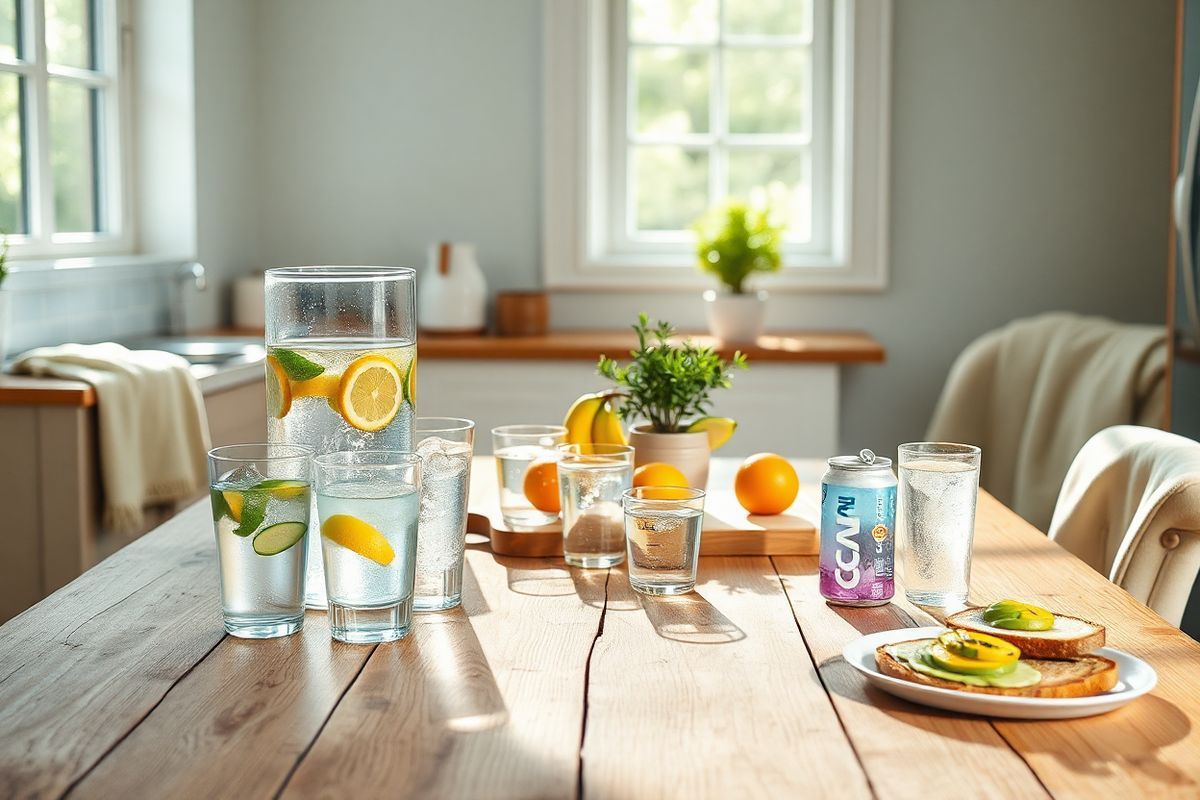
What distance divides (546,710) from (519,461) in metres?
0.58

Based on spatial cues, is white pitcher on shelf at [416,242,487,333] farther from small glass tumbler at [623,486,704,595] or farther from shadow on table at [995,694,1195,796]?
shadow on table at [995,694,1195,796]

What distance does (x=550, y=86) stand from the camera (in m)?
3.52

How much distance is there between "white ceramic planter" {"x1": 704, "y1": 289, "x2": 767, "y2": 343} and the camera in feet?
10.7

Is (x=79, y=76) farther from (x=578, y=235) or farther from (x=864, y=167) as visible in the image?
(x=864, y=167)

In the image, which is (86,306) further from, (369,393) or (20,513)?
(369,393)

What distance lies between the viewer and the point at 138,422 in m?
2.32

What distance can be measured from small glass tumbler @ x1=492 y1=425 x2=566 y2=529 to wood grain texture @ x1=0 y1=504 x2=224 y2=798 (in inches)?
Result: 12.9

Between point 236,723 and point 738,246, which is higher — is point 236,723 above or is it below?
below

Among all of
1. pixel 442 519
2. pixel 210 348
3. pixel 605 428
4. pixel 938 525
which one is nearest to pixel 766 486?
pixel 605 428

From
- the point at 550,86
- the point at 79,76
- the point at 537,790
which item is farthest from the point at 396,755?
the point at 550,86

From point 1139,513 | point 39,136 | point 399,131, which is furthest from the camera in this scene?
point 399,131

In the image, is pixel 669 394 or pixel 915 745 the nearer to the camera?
pixel 915 745

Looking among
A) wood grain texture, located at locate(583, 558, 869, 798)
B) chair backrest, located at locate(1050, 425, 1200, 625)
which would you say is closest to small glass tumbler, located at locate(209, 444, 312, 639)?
wood grain texture, located at locate(583, 558, 869, 798)

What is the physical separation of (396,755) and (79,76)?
8.78ft
